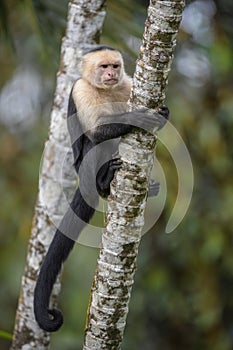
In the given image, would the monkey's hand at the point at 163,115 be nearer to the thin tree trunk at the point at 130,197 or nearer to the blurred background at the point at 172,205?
the thin tree trunk at the point at 130,197

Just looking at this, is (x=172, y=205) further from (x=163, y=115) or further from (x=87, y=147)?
(x=163, y=115)

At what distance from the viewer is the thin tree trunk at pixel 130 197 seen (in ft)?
6.44

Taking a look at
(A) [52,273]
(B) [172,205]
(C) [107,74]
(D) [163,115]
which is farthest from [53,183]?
(B) [172,205]

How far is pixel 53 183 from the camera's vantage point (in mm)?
2904

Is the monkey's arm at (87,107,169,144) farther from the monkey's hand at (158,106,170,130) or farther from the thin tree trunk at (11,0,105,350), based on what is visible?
the thin tree trunk at (11,0,105,350)

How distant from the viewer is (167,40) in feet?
6.44

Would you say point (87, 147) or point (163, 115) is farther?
point (87, 147)

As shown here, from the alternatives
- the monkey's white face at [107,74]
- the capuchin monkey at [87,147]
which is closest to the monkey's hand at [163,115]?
the capuchin monkey at [87,147]

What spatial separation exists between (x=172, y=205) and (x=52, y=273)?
5.55 ft

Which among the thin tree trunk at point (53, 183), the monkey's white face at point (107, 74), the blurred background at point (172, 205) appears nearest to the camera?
the monkey's white face at point (107, 74)

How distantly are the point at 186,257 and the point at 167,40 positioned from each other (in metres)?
2.97

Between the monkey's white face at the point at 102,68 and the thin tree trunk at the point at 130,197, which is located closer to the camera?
the thin tree trunk at the point at 130,197

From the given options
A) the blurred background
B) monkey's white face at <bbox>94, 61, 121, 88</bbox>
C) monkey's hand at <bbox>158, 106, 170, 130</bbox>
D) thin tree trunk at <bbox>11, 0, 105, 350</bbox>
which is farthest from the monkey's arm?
the blurred background

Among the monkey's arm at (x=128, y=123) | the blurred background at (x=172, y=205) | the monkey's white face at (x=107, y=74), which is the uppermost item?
the monkey's white face at (x=107, y=74)
